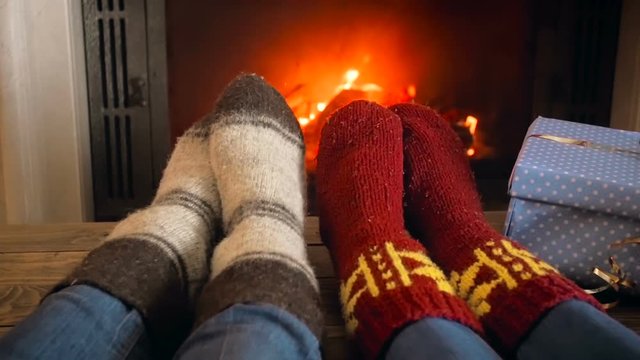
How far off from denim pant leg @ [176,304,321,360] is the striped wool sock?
0.27 ft

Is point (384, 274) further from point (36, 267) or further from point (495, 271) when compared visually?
point (36, 267)

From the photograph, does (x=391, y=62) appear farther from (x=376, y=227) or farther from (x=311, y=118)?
(x=376, y=227)

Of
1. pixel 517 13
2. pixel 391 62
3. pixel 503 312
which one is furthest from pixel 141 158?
pixel 503 312

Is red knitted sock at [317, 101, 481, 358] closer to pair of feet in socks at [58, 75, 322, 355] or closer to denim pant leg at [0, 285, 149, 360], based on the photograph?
pair of feet in socks at [58, 75, 322, 355]

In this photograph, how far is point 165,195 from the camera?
2.47 feet

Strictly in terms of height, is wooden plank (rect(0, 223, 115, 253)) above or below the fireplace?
below

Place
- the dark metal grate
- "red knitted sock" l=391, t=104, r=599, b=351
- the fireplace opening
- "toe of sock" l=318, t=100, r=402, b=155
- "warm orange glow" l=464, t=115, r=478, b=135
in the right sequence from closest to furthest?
1. "red knitted sock" l=391, t=104, r=599, b=351
2. "toe of sock" l=318, t=100, r=402, b=155
3. the dark metal grate
4. the fireplace opening
5. "warm orange glow" l=464, t=115, r=478, b=135

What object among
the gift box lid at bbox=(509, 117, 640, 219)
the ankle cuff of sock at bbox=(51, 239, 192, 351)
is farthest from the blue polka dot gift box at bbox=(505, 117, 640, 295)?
the ankle cuff of sock at bbox=(51, 239, 192, 351)

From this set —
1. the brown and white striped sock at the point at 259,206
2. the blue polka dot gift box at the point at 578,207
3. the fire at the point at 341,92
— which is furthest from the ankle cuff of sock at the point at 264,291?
the fire at the point at 341,92

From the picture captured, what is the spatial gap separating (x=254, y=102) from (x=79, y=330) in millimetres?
420

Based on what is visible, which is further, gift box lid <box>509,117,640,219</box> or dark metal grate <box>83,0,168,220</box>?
dark metal grate <box>83,0,168,220</box>

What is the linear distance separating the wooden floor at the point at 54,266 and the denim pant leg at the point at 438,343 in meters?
0.11

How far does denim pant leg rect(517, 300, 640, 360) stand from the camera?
45 centimetres

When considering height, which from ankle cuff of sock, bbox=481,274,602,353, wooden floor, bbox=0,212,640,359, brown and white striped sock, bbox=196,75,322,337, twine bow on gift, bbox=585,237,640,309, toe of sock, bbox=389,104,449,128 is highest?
toe of sock, bbox=389,104,449,128
